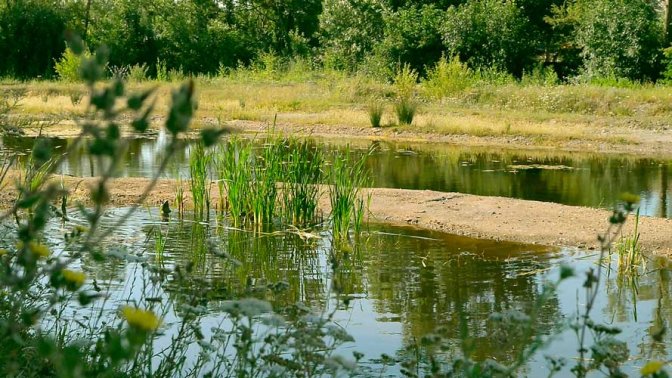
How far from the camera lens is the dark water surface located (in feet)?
49.4

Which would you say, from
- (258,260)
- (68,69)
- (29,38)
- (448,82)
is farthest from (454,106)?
(29,38)

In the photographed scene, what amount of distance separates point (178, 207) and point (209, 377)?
28.6ft

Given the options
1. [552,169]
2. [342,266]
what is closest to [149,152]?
[552,169]

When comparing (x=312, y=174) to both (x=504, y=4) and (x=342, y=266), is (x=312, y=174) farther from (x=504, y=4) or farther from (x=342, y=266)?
(x=504, y=4)

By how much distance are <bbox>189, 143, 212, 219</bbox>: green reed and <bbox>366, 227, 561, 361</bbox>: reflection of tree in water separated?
7.06 ft

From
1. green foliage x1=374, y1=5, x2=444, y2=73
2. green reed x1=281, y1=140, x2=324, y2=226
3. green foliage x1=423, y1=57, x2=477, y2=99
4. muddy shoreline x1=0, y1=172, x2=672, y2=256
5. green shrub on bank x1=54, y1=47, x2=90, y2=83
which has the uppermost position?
green foliage x1=374, y1=5, x2=444, y2=73

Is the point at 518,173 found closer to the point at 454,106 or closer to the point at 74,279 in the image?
the point at 454,106

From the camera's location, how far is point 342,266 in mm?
9305

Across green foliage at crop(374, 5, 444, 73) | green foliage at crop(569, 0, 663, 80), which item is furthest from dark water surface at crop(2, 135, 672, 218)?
→ green foliage at crop(374, 5, 444, 73)

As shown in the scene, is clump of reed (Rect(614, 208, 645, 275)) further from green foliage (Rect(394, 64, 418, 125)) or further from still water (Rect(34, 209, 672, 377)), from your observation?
green foliage (Rect(394, 64, 418, 125))

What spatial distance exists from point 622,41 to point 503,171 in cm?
1582

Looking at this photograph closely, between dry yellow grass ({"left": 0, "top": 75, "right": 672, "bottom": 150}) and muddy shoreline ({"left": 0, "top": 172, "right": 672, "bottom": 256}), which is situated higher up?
A: dry yellow grass ({"left": 0, "top": 75, "right": 672, "bottom": 150})

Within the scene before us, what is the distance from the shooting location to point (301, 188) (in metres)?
11.0

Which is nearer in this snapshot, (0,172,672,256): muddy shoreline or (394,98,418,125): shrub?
(0,172,672,256): muddy shoreline
